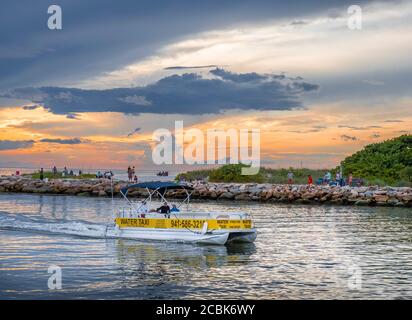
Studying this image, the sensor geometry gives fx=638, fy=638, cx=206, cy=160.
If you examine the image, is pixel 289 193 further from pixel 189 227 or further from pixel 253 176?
pixel 189 227

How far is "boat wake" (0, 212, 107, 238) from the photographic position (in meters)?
38.1

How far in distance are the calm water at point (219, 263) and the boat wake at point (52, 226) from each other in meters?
0.08

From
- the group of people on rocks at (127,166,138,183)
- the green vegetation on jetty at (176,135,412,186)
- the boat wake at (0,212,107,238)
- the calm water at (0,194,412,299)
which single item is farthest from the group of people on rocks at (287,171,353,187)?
the boat wake at (0,212,107,238)

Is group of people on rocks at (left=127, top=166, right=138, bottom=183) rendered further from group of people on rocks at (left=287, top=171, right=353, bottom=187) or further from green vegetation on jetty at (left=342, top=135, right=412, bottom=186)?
green vegetation on jetty at (left=342, top=135, right=412, bottom=186)

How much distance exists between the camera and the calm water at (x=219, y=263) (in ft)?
72.8

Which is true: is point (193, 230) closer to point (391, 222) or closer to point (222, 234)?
point (222, 234)

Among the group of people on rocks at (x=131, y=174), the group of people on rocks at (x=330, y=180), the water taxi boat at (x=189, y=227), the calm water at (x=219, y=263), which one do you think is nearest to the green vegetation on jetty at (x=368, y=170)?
the group of people on rocks at (x=330, y=180)

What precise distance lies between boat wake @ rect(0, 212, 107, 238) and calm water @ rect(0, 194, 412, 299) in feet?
0.25

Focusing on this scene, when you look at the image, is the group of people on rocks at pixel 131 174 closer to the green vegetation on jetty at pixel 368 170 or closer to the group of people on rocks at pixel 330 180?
the green vegetation on jetty at pixel 368 170

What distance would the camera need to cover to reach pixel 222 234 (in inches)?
1319

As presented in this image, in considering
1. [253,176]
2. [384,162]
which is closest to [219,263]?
[253,176]

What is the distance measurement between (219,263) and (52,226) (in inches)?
651
